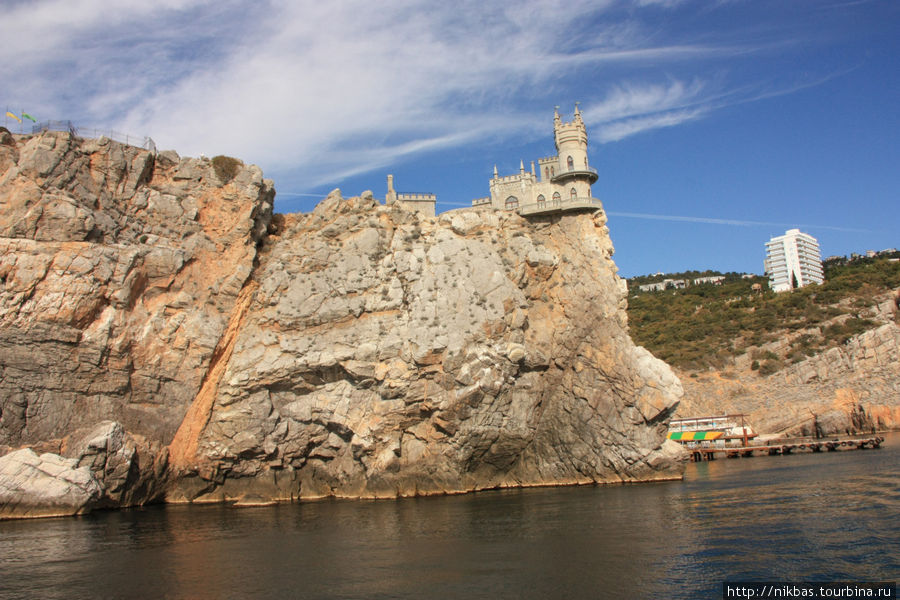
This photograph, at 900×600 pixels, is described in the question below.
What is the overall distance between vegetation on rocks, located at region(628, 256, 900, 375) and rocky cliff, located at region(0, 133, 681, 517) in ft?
132

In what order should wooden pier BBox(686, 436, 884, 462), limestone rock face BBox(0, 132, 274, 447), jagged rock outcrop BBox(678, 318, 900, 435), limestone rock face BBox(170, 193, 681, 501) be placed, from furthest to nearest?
jagged rock outcrop BBox(678, 318, 900, 435)
wooden pier BBox(686, 436, 884, 462)
limestone rock face BBox(170, 193, 681, 501)
limestone rock face BBox(0, 132, 274, 447)

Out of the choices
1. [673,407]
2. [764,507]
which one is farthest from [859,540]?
[673,407]

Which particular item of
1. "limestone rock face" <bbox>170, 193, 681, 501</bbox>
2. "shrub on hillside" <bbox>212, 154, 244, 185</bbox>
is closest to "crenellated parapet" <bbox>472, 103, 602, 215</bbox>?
"limestone rock face" <bbox>170, 193, 681, 501</bbox>

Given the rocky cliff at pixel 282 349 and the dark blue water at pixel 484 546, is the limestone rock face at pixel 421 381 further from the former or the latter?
the dark blue water at pixel 484 546

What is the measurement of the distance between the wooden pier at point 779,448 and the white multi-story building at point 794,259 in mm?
126583

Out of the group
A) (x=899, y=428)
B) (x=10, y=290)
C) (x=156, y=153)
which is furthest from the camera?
(x=899, y=428)

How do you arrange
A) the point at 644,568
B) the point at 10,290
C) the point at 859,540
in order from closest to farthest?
1. the point at 644,568
2. the point at 859,540
3. the point at 10,290

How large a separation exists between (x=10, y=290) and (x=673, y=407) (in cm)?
3711

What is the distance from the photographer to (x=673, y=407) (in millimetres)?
38312

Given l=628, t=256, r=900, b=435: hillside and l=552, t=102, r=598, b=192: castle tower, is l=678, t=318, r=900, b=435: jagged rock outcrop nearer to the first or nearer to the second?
l=628, t=256, r=900, b=435: hillside

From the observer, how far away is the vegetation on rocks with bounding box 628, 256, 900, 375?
72.4 m

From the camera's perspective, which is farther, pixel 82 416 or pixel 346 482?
pixel 346 482

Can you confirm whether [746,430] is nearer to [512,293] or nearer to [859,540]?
[512,293]

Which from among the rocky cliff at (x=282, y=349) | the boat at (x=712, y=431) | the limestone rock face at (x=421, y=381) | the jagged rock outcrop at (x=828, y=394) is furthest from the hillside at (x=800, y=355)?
the rocky cliff at (x=282, y=349)
